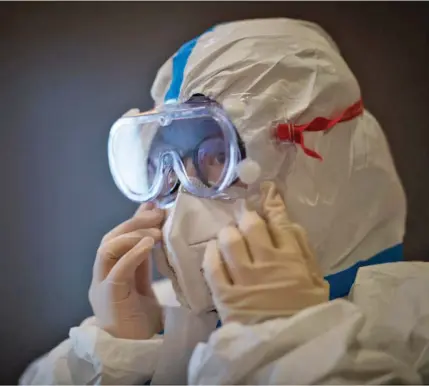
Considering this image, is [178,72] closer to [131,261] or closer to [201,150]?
[201,150]

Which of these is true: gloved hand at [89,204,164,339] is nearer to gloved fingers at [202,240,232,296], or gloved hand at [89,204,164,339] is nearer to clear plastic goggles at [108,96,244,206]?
clear plastic goggles at [108,96,244,206]

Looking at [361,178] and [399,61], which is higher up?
[399,61]

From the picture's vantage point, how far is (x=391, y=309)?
786 millimetres

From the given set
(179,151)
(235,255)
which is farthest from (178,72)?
(235,255)

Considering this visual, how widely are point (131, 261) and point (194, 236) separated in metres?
0.12

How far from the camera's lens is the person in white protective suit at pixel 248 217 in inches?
29.5

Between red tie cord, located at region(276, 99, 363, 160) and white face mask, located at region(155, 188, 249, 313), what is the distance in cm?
13

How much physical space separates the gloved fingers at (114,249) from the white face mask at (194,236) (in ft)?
0.24

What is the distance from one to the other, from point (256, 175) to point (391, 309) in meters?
0.27

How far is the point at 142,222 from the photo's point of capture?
96 centimetres

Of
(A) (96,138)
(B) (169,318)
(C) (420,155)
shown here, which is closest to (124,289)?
(B) (169,318)

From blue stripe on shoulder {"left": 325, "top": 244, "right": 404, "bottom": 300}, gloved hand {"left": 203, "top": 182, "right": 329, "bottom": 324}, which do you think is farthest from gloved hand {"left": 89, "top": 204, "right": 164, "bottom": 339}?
blue stripe on shoulder {"left": 325, "top": 244, "right": 404, "bottom": 300}

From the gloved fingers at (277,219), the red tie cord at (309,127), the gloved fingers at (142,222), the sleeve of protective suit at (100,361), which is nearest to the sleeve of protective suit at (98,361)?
the sleeve of protective suit at (100,361)

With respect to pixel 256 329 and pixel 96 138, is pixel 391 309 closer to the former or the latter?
pixel 256 329
